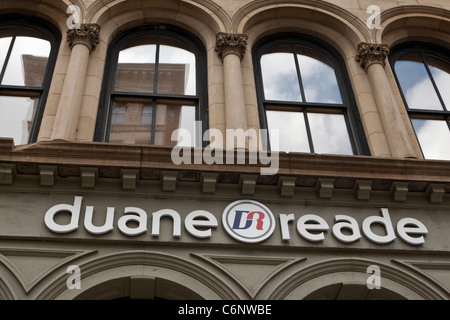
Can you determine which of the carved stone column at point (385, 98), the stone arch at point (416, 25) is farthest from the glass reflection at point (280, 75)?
the stone arch at point (416, 25)

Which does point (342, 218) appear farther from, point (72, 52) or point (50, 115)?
point (72, 52)

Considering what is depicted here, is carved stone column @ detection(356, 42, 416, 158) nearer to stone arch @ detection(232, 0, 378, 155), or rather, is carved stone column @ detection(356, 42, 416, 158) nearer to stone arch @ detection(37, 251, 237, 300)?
stone arch @ detection(232, 0, 378, 155)

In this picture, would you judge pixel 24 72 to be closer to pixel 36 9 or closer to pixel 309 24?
pixel 36 9

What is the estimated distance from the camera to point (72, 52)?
11648 millimetres

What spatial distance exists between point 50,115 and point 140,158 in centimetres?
255

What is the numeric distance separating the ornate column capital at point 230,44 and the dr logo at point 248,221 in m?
4.23

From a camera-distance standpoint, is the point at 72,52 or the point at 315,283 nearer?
the point at 315,283

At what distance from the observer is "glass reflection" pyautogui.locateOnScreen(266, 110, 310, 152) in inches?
448

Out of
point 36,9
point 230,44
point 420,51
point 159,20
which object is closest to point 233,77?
point 230,44

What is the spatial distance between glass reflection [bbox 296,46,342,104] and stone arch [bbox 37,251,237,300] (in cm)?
559

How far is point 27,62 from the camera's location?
481 inches

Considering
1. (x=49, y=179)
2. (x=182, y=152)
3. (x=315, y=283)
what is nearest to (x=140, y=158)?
(x=182, y=152)

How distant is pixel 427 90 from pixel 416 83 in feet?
1.00

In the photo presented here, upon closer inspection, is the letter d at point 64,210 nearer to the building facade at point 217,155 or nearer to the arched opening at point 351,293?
the building facade at point 217,155
